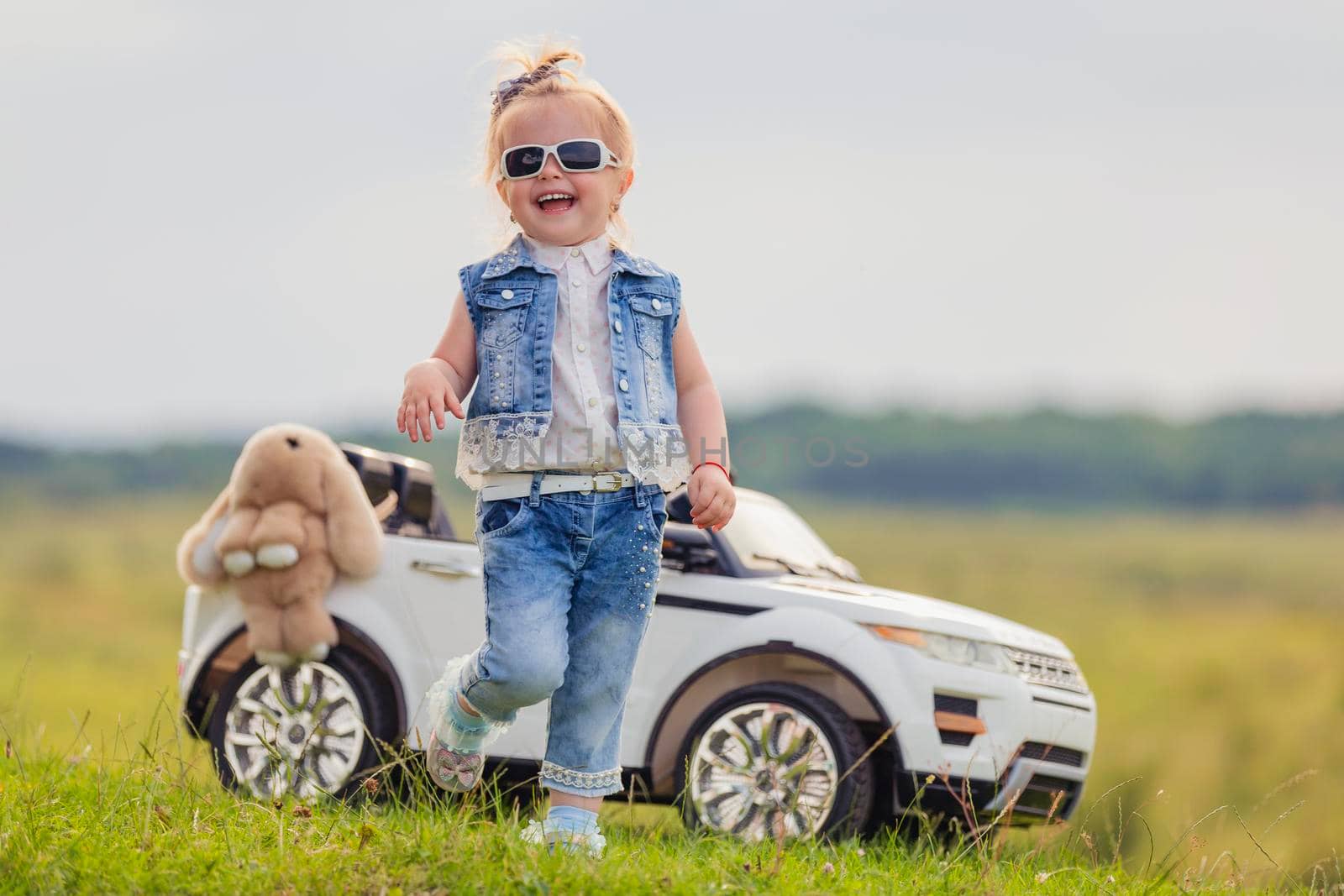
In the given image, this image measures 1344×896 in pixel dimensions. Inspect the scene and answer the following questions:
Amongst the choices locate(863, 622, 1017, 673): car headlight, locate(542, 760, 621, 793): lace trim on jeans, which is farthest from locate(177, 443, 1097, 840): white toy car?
locate(542, 760, 621, 793): lace trim on jeans

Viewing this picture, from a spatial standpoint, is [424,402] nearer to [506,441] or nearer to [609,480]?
[506,441]

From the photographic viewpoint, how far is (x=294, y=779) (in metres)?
5.60

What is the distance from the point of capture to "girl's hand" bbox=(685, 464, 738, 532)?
4.57m

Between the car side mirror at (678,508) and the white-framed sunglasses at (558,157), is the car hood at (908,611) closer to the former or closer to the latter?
the car side mirror at (678,508)

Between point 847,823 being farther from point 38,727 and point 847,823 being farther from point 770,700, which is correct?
point 38,727

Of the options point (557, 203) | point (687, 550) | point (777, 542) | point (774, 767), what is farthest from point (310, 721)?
point (557, 203)

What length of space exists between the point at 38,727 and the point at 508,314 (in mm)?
3497

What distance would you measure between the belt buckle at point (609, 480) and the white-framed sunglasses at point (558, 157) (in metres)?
0.88

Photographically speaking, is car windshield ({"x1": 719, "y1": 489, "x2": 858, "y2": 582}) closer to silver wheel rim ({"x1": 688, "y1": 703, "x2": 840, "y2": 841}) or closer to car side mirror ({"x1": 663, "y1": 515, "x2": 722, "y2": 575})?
car side mirror ({"x1": 663, "y1": 515, "x2": 722, "y2": 575})

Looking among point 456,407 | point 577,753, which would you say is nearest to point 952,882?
point 577,753

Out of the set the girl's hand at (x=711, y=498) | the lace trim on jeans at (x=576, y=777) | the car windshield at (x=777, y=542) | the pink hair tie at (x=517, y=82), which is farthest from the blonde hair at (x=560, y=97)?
the car windshield at (x=777, y=542)

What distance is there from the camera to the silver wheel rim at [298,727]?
6742 mm

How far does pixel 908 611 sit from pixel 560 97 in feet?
9.22

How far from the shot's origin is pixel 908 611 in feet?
21.6
